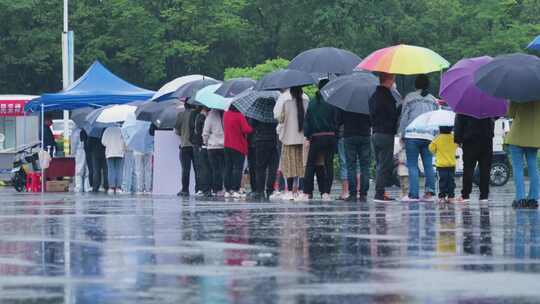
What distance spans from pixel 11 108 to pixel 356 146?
111ft

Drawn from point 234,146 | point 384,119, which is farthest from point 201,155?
point 384,119

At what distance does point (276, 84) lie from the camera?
23031 millimetres

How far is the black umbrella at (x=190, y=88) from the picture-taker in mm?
27531

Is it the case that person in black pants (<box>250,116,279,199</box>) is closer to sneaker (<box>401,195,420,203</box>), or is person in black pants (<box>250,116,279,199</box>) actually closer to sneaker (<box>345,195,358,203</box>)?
sneaker (<box>345,195,358,203</box>)

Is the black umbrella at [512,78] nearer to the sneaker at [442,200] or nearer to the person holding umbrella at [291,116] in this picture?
the sneaker at [442,200]

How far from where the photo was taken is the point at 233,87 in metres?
25.9

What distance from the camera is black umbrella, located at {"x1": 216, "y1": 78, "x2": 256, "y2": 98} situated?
2574cm

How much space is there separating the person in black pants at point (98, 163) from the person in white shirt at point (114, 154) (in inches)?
28.7

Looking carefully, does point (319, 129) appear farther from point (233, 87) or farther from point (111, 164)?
point (111, 164)

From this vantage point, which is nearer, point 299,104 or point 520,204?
point 520,204

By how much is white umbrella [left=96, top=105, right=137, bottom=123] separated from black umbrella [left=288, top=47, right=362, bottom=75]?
7.53 metres

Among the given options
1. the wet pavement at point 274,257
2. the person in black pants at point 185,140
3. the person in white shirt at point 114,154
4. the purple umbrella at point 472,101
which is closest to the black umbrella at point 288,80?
the purple umbrella at point 472,101

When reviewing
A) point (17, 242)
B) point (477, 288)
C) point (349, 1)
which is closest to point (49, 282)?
point (477, 288)

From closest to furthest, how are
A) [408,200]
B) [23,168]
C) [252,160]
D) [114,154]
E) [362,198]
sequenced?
1. [408,200]
2. [362,198]
3. [252,160]
4. [114,154]
5. [23,168]
